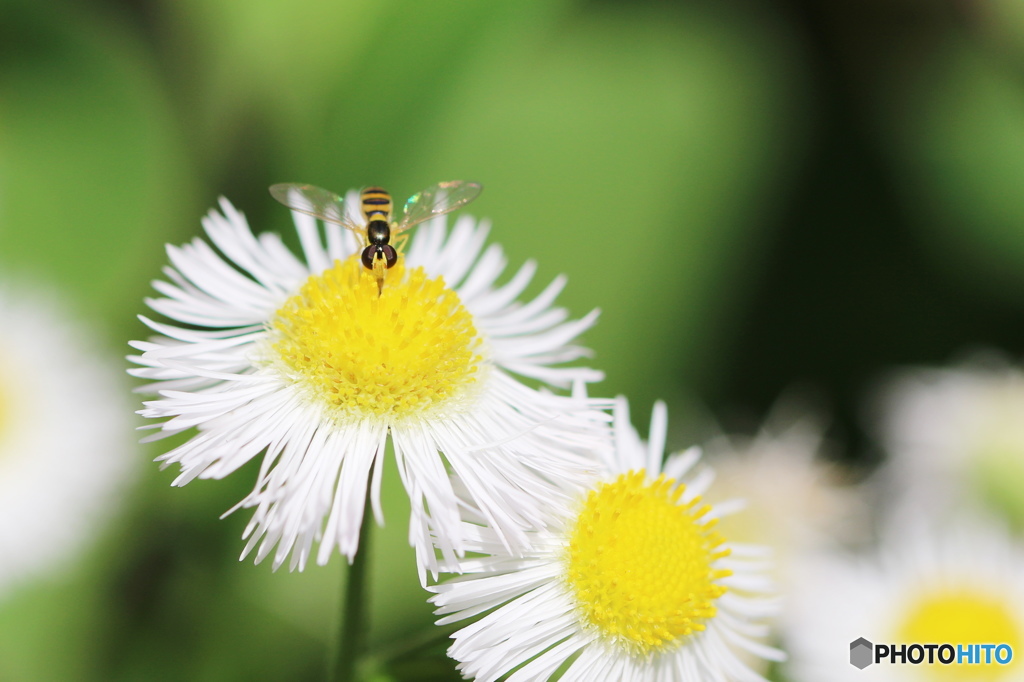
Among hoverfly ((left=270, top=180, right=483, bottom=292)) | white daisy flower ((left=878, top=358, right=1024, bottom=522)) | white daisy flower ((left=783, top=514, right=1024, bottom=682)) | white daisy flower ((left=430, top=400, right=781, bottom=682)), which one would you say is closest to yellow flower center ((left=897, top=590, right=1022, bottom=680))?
white daisy flower ((left=783, top=514, right=1024, bottom=682))

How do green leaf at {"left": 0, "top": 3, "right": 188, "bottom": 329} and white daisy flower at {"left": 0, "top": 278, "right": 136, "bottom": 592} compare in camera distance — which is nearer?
white daisy flower at {"left": 0, "top": 278, "right": 136, "bottom": 592}

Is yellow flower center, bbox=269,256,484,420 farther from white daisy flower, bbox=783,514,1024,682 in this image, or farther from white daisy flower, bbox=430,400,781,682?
white daisy flower, bbox=783,514,1024,682

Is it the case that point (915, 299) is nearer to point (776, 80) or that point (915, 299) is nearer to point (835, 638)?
point (776, 80)

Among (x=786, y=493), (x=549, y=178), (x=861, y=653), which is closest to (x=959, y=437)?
(x=786, y=493)

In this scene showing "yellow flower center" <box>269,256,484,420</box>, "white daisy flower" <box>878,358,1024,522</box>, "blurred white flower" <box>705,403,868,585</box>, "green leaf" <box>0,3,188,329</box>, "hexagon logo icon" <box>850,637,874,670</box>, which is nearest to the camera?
"yellow flower center" <box>269,256,484,420</box>

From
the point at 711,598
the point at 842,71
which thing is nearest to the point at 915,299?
the point at 842,71

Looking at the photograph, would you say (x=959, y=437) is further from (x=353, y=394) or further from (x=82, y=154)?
(x=82, y=154)
